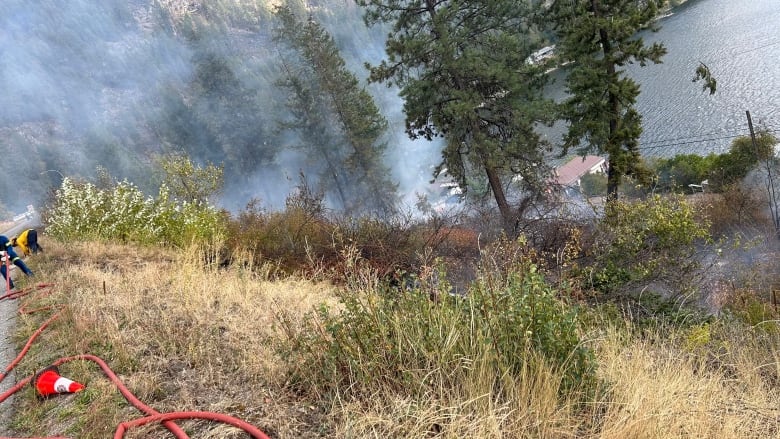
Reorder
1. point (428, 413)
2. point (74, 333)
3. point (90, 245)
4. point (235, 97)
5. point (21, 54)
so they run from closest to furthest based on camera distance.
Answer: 1. point (428, 413)
2. point (74, 333)
3. point (90, 245)
4. point (235, 97)
5. point (21, 54)

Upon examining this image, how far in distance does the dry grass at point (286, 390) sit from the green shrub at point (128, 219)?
4.15m

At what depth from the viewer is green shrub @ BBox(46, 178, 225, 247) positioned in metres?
9.03

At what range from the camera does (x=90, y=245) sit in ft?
26.3

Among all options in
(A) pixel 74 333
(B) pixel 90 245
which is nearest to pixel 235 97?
(B) pixel 90 245

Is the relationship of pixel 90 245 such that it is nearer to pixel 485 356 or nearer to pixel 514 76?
pixel 485 356

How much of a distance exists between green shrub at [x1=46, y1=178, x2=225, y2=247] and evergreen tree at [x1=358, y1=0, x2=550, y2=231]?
26.7 ft

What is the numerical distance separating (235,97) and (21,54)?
38.8 m

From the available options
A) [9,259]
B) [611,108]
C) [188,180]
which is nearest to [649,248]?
[611,108]

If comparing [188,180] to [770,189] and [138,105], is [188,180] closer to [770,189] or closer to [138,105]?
[770,189]

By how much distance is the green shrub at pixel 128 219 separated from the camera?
9031mm

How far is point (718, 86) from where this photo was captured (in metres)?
32.1

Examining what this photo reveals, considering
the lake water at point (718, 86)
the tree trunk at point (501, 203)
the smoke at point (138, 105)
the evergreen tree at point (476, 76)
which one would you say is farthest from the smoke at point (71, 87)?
the lake water at point (718, 86)

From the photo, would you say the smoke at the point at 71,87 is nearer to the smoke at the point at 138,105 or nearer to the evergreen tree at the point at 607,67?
the smoke at the point at 138,105

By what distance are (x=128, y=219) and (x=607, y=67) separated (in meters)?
13.7
